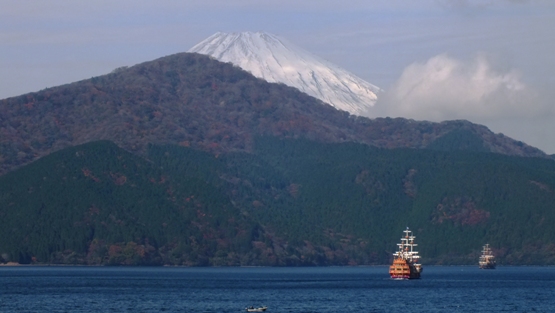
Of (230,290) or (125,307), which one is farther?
(230,290)

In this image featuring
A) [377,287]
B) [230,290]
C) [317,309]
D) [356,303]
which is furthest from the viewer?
[377,287]

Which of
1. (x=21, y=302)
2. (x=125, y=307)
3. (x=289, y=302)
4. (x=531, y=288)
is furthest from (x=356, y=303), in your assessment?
(x=531, y=288)

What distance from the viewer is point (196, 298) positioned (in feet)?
482

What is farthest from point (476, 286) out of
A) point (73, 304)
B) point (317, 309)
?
point (73, 304)

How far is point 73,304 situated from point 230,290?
4050 centimetres

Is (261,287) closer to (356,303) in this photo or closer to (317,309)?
(356,303)

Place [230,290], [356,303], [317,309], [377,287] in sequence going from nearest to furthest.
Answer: [317,309], [356,303], [230,290], [377,287]

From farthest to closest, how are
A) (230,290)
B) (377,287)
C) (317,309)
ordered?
(377,287), (230,290), (317,309)

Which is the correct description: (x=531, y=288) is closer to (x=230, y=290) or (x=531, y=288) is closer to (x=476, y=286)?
(x=476, y=286)

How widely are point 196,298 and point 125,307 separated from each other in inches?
755

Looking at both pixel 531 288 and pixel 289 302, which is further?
pixel 531 288

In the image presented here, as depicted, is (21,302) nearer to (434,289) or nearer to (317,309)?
(317,309)

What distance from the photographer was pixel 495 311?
131 meters

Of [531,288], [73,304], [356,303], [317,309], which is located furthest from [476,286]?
[73,304]
